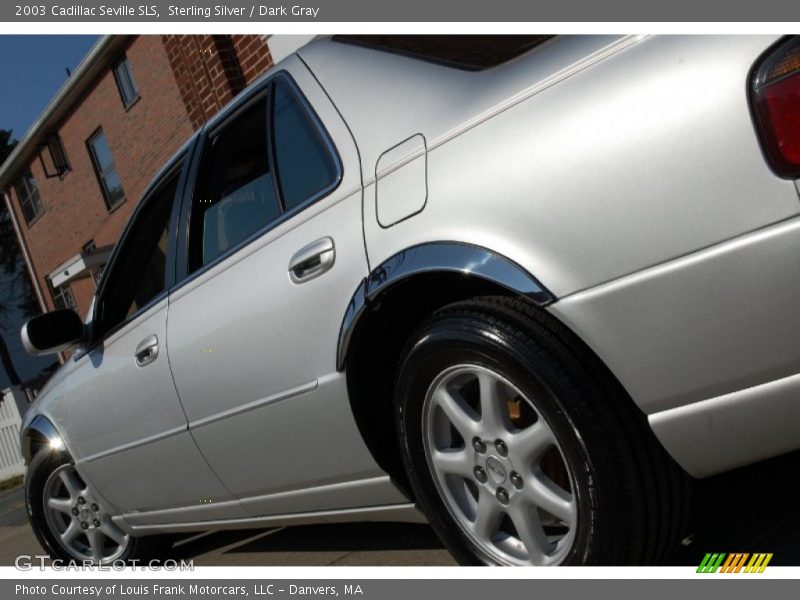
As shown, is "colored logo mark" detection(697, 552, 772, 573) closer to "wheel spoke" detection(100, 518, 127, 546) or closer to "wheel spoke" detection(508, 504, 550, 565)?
"wheel spoke" detection(508, 504, 550, 565)

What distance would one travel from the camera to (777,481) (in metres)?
2.77

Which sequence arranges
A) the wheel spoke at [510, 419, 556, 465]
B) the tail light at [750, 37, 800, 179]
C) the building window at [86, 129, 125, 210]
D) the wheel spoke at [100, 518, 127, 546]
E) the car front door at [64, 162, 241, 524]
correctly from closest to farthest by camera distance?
1. the tail light at [750, 37, 800, 179]
2. the wheel spoke at [510, 419, 556, 465]
3. the car front door at [64, 162, 241, 524]
4. the wheel spoke at [100, 518, 127, 546]
5. the building window at [86, 129, 125, 210]

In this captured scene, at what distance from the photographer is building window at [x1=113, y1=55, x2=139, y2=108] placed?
16.3 metres

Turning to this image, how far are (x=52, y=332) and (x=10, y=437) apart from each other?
38.1 feet

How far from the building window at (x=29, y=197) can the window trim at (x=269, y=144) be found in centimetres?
1997

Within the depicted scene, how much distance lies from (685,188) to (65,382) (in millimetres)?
3240

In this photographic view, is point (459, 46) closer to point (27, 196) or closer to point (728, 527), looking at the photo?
point (728, 527)

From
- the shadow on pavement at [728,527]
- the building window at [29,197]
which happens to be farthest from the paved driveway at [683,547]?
the building window at [29,197]

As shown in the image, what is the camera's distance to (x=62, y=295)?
71.0 ft

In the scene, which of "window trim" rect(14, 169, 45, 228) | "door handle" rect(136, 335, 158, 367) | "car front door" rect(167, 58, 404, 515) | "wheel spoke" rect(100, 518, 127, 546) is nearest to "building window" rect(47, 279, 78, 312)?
"window trim" rect(14, 169, 45, 228)

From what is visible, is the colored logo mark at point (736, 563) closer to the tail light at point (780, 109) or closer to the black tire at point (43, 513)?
Result: the tail light at point (780, 109)

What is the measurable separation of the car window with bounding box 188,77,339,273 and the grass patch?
1066 cm

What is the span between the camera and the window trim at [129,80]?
1605 cm

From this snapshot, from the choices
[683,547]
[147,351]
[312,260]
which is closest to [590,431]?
[683,547]
